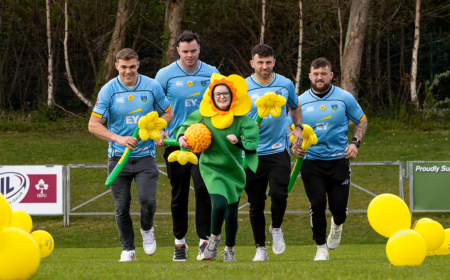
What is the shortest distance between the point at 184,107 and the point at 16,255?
124 inches

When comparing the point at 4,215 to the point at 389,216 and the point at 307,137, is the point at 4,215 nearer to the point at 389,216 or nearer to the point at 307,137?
the point at 389,216

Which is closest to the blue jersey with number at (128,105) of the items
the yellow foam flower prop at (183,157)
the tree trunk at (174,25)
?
the yellow foam flower prop at (183,157)

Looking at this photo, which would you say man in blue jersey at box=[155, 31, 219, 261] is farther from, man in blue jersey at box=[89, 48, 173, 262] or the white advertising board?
the white advertising board

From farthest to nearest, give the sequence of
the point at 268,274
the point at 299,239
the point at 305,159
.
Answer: the point at 299,239 → the point at 305,159 → the point at 268,274

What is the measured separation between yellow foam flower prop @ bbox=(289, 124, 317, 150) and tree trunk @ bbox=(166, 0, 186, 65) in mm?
13920

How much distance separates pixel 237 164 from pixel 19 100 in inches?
704

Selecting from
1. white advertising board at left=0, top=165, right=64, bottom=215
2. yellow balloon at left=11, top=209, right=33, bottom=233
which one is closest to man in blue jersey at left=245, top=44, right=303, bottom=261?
yellow balloon at left=11, top=209, right=33, bottom=233

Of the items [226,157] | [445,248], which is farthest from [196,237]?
[226,157]

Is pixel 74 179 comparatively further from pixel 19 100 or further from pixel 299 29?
pixel 299 29

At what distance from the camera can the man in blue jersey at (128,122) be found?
243 inches

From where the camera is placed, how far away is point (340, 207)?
6812 mm

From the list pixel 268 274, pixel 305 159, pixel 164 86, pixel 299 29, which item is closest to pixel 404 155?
pixel 299 29

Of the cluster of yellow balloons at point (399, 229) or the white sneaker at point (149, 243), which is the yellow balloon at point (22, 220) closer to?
the white sneaker at point (149, 243)

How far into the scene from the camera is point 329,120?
6.68 metres
